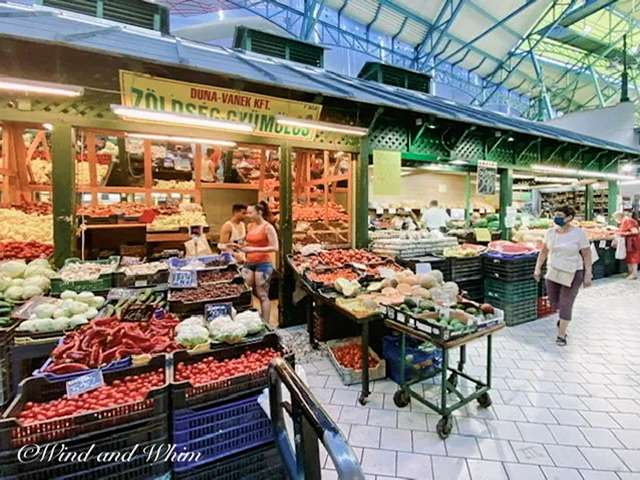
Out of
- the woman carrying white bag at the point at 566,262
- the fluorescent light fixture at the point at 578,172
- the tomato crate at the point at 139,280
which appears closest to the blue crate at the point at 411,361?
the woman carrying white bag at the point at 566,262

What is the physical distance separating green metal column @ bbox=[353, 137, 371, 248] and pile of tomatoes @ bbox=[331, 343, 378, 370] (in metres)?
2.07

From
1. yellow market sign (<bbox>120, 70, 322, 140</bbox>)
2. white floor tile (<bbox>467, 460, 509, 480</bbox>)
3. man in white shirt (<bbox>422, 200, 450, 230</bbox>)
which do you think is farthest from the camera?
man in white shirt (<bbox>422, 200, 450, 230</bbox>)

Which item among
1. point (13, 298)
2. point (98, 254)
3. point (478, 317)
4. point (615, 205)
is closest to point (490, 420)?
point (478, 317)

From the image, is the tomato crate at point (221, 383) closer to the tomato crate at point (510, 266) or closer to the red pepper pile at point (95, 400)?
the red pepper pile at point (95, 400)

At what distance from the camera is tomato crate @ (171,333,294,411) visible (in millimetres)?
1744

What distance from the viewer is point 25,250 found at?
3.94 metres

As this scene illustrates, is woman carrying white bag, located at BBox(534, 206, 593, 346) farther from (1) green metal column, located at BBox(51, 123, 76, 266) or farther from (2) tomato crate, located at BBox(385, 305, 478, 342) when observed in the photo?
(1) green metal column, located at BBox(51, 123, 76, 266)

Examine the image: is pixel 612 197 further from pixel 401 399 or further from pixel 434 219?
A: pixel 401 399

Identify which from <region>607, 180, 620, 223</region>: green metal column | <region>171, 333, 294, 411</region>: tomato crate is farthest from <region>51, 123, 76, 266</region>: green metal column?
<region>607, 180, 620, 223</region>: green metal column

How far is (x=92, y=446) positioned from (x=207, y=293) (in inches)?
74.2

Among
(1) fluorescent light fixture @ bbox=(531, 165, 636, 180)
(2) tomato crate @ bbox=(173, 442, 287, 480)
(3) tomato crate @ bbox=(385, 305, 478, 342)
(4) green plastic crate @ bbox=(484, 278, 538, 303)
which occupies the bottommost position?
(2) tomato crate @ bbox=(173, 442, 287, 480)

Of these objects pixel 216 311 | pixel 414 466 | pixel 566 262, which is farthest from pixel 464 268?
pixel 216 311

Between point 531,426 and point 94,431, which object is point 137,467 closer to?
point 94,431

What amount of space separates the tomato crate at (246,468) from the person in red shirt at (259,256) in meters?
2.73
